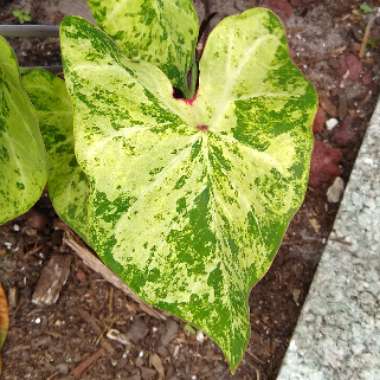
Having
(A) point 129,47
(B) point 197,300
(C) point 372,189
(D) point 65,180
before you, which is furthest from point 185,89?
(C) point 372,189

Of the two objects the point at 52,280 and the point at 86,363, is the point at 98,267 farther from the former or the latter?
the point at 86,363

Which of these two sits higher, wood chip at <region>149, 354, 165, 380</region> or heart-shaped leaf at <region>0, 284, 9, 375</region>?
heart-shaped leaf at <region>0, 284, 9, 375</region>

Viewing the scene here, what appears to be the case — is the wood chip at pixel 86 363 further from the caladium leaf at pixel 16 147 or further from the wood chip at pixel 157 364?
the caladium leaf at pixel 16 147

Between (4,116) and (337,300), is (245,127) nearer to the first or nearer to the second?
(4,116)

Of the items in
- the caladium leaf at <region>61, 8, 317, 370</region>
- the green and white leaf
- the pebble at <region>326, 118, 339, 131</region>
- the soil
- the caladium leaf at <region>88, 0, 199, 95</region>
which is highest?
the caladium leaf at <region>88, 0, 199, 95</region>

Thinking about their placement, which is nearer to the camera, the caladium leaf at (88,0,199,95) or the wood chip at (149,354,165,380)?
the caladium leaf at (88,0,199,95)

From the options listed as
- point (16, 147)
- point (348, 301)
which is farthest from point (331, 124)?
point (16, 147)

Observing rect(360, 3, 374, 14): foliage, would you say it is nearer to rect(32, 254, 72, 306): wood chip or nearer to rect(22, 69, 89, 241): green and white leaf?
rect(22, 69, 89, 241): green and white leaf

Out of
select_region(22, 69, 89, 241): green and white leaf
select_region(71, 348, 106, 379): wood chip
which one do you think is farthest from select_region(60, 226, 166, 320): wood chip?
select_region(22, 69, 89, 241): green and white leaf
